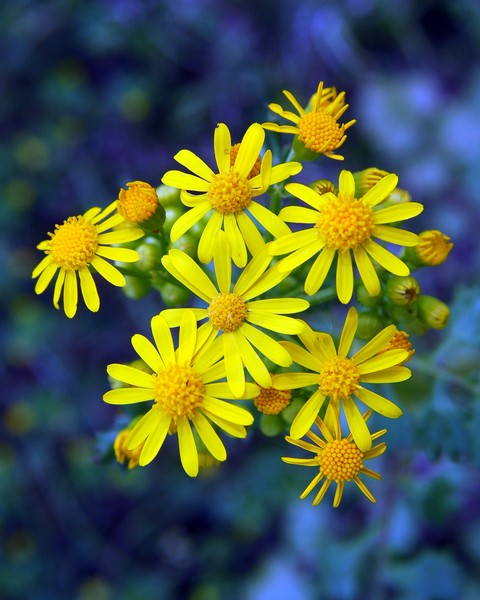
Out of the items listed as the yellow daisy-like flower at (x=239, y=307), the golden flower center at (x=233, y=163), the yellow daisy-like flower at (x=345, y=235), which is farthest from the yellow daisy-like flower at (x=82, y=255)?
the yellow daisy-like flower at (x=345, y=235)

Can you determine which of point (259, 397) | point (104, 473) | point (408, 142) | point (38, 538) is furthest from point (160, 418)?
point (408, 142)

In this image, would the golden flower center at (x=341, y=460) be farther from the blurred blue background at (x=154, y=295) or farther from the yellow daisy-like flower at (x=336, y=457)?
the blurred blue background at (x=154, y=295)

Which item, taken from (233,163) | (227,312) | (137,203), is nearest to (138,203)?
(137,203)

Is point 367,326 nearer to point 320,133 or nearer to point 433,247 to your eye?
point 433,247

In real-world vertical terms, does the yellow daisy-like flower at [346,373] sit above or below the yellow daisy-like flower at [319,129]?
below

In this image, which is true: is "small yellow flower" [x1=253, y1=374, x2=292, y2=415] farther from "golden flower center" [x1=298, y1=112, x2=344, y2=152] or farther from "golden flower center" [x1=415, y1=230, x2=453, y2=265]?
"golden flower center" [x1=298, y1=112, x2=344, y2=152]

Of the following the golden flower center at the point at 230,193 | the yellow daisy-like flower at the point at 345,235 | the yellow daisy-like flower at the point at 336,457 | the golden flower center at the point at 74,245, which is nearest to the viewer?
the yellow daisy-like flower at the point at 336,457
